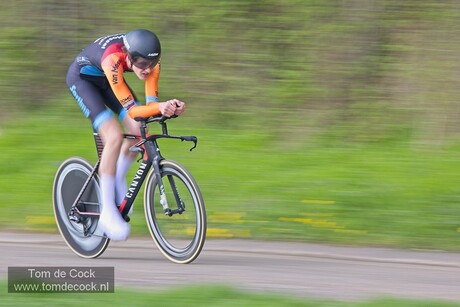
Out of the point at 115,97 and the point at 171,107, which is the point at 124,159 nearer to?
the point at 115,97

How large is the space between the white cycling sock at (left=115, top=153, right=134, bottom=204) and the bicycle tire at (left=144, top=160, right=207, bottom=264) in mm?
297

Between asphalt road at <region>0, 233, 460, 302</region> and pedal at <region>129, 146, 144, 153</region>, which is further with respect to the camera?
pedal at <region>129, 146, 144, 153</region>

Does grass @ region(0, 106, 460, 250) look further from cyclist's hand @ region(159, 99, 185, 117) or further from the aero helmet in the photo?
the aero helmet

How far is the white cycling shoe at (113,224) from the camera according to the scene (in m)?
7.46

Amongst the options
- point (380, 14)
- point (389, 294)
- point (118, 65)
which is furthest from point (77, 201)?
point (380, 14)

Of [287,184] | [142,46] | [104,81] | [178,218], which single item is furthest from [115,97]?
[287,184]

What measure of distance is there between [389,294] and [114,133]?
2.56m

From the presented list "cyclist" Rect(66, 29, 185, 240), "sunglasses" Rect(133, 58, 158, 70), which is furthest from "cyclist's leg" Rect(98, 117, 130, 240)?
"sunglasses" Rect(133, 58, 158, 70)

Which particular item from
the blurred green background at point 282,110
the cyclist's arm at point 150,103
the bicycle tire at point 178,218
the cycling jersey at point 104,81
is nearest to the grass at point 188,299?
the bicycle tire at point 178,218

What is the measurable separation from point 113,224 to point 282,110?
4.44 meters

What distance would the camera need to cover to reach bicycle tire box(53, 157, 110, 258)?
7844 mm

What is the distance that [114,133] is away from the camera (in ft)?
24.5

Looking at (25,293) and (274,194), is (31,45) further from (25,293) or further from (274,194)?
(25,293)

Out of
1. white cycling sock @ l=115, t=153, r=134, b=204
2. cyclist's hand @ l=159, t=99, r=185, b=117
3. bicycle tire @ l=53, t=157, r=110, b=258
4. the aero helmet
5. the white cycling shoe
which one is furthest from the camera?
bicycle tire @ l=53, t=157, r=110, b=258
